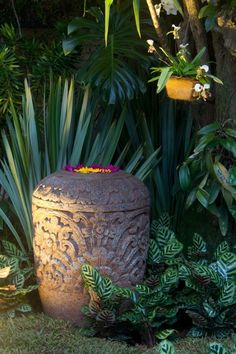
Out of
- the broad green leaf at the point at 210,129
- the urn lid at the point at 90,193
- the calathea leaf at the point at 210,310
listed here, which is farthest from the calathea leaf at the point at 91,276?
the broad green leaf at the point at 210,129

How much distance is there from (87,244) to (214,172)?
0.82m

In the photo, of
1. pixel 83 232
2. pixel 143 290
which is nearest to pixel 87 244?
pixel 83 232

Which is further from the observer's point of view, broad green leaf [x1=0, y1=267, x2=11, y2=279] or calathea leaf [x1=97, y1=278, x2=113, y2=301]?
broad green leaf [x1=0, y1=267, x2=11, y2=279]

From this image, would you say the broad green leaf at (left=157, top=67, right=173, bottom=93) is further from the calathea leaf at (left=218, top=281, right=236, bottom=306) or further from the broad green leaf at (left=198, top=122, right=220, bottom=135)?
the calathea leaf at (left=218, top=281, right=236, bottom=306)

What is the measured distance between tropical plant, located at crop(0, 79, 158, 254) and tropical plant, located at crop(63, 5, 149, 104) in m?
0.14

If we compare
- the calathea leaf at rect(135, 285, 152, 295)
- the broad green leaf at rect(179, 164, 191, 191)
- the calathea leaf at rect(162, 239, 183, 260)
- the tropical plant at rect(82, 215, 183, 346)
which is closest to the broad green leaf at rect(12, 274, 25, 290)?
the tropical plant at rect(82, 215, 183, 346)

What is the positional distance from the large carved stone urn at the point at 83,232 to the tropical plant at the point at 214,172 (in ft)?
1.00

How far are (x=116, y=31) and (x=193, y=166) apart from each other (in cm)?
113

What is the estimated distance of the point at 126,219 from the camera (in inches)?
147

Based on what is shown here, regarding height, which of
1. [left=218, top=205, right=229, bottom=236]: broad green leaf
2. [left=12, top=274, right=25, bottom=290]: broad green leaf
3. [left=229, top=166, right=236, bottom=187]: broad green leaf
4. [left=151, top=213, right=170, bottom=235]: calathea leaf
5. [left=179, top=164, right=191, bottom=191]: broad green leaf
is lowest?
[left=12, top=274, right=25, bottom=290]: broad green leaf

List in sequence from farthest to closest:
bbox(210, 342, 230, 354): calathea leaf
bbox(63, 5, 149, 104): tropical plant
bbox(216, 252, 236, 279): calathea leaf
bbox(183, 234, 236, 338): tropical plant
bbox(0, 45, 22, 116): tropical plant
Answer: bbox(0, 45, 22, 116): tropical plant < bbox(63, 5, 149, 104): tropical plant < bbox(216, 252, 236, 279): calathea leaf < bbox(183, 234, 236, 338): tropical plant < bbox(210, 342, 230, 354): calathea leaf

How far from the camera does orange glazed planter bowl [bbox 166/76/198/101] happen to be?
373cm

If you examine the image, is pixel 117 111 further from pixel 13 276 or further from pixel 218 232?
pixel 13 276

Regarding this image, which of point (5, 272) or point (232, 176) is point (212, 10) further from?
point (5, 272)
